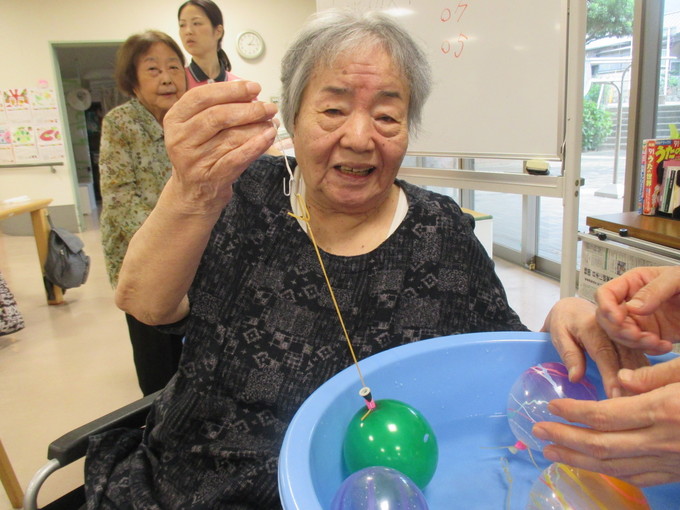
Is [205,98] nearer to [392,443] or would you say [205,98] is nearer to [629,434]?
[392,443]

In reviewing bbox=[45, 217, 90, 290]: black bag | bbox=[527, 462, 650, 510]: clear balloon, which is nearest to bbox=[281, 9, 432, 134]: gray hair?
bbox=[527, 462, 650, 510]: clear balloon

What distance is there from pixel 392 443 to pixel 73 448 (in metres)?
0.64

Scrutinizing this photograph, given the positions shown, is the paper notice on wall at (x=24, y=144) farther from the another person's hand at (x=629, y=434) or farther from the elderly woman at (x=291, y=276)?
the another person's hand at (x=629, y=434)

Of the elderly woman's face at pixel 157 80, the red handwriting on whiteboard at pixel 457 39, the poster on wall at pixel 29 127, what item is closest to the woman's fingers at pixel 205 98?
the elderly woman's face at pixel 157 80

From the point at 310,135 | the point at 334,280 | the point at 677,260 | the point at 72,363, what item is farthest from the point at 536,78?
the point at 72,363

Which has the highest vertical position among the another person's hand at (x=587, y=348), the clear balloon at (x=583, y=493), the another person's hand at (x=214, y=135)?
the another person's hand at (x=214, y=135)

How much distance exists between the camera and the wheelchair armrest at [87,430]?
0.93 metres

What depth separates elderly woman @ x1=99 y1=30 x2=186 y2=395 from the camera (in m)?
1.83

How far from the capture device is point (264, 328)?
1.01 meters

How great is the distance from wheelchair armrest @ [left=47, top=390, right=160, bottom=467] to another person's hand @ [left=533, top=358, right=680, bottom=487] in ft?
2.72

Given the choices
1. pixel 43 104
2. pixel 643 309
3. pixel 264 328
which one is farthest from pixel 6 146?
pixel 643 309

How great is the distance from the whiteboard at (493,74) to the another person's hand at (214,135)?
3.58 ft

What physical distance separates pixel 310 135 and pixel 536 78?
1.03 metres

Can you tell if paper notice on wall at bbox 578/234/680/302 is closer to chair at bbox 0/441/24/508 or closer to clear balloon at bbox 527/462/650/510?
clear balloon at bbox 527/462/650/510
